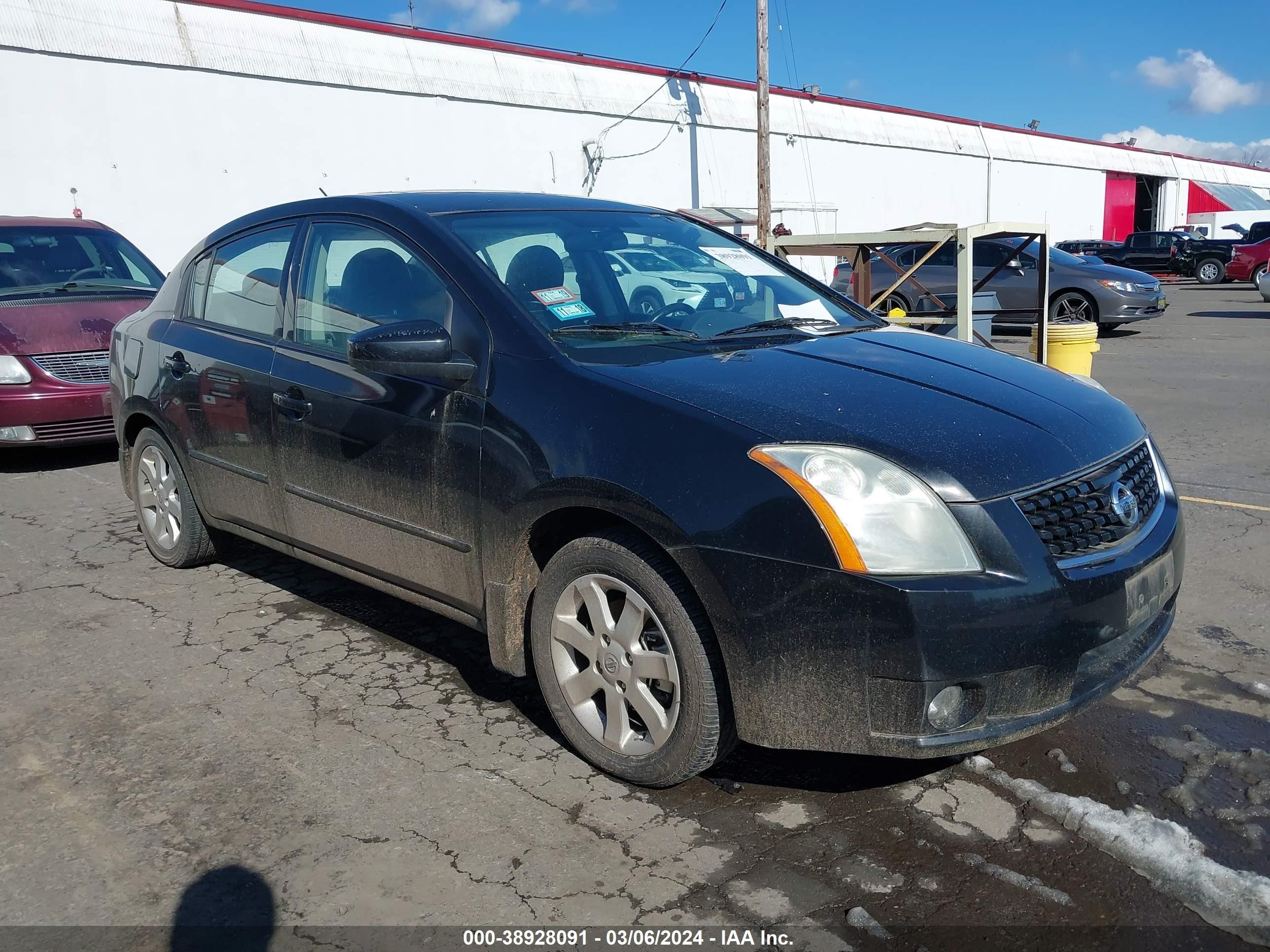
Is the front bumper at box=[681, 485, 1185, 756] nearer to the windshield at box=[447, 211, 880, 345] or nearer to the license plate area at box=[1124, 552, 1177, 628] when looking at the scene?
the license plate area at box=[1124, 552, 1177, 628]

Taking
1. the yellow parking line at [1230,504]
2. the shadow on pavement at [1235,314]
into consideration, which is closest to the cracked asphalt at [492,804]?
the yellow parking line at [1230,504]

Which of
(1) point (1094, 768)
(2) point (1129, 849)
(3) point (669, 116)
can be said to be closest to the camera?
(2) point (1129, 849)

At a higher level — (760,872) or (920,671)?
(920,671)

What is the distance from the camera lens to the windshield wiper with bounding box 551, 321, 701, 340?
3327 millimetres

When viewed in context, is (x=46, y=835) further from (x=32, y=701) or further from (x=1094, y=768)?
(x=1094, y=768)

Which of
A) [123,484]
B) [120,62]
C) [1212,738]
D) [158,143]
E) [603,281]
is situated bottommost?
[1212,738]

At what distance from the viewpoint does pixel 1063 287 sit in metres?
16.7

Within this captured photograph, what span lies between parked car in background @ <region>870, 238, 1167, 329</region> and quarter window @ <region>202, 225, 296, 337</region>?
1283cm

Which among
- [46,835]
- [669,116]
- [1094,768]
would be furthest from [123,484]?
[669,116]

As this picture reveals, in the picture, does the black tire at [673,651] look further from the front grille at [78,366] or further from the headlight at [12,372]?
the headlight at [12,372]

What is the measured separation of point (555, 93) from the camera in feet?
78.0

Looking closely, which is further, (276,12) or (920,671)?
(276,12)

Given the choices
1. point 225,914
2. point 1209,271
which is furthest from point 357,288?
point 1209,271

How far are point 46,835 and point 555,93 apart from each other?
23.0 metres
